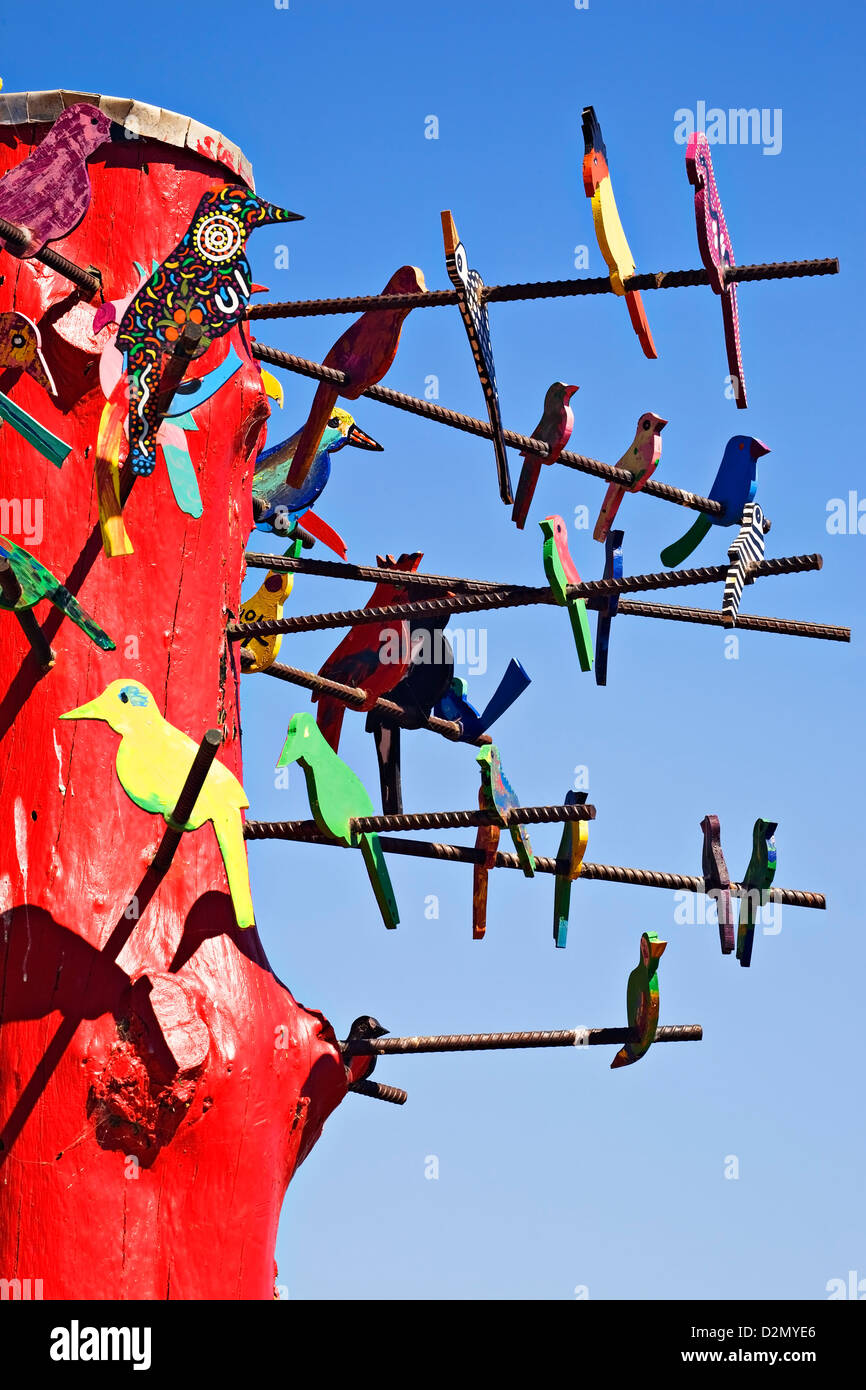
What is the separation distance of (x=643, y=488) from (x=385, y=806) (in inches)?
77.9

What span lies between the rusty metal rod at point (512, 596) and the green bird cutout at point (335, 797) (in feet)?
2.07

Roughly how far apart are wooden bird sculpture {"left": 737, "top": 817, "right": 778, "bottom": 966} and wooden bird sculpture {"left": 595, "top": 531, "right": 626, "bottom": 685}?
111 cm

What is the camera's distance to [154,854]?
417 inches

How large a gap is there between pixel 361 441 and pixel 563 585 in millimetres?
2412

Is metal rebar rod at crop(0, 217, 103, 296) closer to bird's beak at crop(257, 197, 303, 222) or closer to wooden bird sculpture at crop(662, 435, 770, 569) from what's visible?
bird's beak at crop(257, 197, 303, 222)

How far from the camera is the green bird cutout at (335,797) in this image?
35.7ft

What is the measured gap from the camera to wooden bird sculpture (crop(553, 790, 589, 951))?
1154 centimetres

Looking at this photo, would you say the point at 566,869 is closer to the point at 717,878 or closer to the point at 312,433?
the point at 717,878

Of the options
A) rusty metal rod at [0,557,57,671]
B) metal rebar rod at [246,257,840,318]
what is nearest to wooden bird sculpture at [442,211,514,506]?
metal rebar rod at [246,257,840,318]

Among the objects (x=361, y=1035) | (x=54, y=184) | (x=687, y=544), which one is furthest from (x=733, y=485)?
(x=54, y=184)

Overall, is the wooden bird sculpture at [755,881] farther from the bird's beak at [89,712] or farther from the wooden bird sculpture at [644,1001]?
the bird's beak at [89,712]

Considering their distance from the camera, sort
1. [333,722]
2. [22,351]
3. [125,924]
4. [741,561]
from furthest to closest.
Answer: [333,722] < [741,561] < [22,351] < [125,924]

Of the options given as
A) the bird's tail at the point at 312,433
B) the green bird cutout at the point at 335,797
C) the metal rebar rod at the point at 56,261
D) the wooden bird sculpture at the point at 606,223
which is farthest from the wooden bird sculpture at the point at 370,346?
the green bird cutout at the point at 335,797

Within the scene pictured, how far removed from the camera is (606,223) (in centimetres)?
1074
